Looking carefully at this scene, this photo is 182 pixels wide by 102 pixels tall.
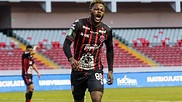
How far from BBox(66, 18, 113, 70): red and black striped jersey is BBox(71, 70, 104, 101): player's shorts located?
0.42 ft

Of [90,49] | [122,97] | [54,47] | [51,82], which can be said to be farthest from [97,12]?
[54,47]

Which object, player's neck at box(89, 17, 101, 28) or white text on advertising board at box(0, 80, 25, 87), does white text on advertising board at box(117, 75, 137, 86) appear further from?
player's neck at box(89, 17, 101, 28)

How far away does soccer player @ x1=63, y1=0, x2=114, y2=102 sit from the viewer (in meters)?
10.5

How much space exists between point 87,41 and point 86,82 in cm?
78

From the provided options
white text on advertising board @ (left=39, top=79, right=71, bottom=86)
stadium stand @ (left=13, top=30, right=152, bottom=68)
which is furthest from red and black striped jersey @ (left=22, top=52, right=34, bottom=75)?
stadium stand @ (left=13, top=30, right=152, bottom=68)

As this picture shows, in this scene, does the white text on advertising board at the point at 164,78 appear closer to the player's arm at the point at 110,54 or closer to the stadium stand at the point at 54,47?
the stadium stand at the point at 54,47

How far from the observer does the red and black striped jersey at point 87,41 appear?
34.9ft

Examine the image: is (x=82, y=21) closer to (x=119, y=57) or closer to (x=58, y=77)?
(x=58, y=77)

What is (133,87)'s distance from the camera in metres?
33.8

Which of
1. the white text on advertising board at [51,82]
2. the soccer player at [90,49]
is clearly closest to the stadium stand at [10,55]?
the white text on advertising board at [51,82]

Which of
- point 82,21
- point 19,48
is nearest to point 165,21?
point 19,48

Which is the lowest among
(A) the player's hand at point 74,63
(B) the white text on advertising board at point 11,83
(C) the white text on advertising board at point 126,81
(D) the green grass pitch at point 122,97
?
(C) the white text on advertising board at point 126,81

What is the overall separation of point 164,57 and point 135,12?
7.40m

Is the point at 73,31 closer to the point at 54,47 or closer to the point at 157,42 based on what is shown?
the point at 54,47
